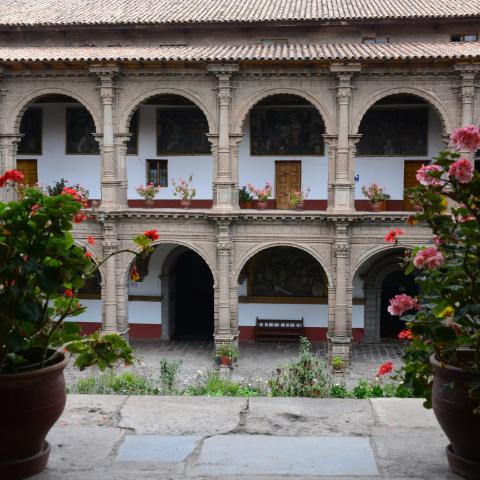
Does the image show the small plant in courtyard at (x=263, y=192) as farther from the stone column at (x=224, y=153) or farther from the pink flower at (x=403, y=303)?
the pink flower at (x=403, y=303)

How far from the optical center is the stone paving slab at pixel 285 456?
3623 millimetres

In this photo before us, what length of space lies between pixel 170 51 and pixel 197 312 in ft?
28.9

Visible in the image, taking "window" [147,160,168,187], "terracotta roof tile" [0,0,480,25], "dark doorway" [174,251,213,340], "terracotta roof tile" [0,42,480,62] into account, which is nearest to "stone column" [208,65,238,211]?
"terracotta roof tile" [0,42,480,62]

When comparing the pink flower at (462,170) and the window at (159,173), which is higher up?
the window at (159,173)

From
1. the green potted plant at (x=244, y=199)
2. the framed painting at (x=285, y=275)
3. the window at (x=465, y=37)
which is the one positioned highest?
the window at (x=465, y=37)

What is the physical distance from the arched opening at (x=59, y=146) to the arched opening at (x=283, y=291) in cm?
567

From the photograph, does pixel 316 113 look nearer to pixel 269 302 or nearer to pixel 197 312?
pixel 269 302

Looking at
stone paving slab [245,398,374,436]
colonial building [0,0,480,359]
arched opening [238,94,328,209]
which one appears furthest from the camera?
arched opening [238,94,328,209]

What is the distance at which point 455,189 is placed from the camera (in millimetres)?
3662

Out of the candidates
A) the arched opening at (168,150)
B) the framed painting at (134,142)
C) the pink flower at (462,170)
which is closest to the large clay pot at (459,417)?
the pink flower at (462,170)

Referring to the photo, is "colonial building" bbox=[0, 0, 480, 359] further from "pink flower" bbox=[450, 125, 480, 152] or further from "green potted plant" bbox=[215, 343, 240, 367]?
"pink flower" bbox=[450, 125, 480, 152]

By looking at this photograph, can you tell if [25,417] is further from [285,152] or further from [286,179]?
[285,152]

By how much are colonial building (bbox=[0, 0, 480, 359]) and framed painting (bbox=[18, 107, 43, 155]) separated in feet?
0.23

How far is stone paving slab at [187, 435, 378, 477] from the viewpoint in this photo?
3.62m
